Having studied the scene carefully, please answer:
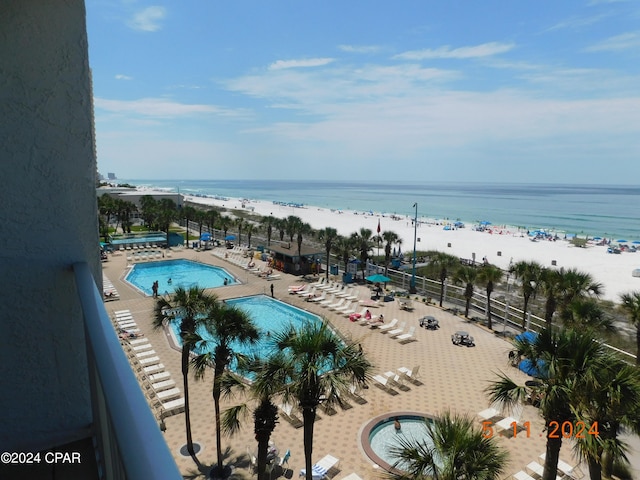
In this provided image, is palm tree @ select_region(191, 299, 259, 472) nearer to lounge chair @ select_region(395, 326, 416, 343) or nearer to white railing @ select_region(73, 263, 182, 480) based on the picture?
white railing @ select_region(73, 263, 182, 480)

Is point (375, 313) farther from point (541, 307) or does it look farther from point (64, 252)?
point (64, 252)

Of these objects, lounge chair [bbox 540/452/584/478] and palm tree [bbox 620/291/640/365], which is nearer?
lounge chair [bbox 540/452/584/478]

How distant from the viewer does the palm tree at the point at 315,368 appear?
21.4ft

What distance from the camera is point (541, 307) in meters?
24.5

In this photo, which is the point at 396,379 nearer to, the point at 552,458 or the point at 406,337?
the point at 406,337

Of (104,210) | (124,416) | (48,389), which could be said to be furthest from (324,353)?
(104,210)

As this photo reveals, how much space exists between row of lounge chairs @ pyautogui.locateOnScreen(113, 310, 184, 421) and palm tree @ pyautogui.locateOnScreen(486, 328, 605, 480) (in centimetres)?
829

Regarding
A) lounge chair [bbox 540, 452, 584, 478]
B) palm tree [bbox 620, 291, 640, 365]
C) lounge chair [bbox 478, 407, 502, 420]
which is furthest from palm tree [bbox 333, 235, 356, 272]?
lounge chair [bbox 540, 452, 584, 478]

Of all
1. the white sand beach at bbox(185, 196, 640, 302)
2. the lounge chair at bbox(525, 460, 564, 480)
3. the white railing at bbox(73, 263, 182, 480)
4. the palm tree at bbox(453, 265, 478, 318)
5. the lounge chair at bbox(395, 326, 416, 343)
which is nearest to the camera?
the white railing at bbox(73, 263, 182, 480)

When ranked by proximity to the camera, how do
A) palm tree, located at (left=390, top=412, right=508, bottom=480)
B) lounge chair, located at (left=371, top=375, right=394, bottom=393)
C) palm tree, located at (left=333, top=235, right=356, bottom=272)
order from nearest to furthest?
palm tree, located at (left=390, top=412, right=508, bottom=480), lounge chair, located at (left=371, top=375, right=394, bottom=393), palm tree, located at (left=333, top=235, right=356, bottom=272)

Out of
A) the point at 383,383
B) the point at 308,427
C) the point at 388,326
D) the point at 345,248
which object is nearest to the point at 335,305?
the point at 388,326

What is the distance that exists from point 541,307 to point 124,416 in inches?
1080

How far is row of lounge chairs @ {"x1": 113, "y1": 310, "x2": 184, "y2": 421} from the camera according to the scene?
1202 cm

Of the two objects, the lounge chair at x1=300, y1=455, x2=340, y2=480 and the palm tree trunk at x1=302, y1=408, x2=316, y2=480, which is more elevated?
the palm tree trunk at x1=302, y1=408, x2=316, y2=480
